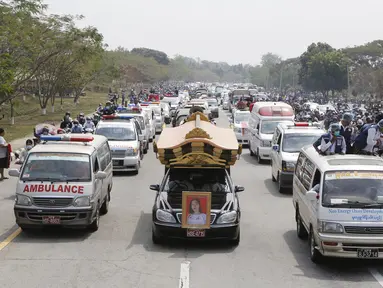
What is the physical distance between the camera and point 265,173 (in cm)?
2392

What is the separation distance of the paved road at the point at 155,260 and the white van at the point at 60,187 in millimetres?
437

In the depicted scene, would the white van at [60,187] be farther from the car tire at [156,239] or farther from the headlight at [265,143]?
the headlight at [265,143]

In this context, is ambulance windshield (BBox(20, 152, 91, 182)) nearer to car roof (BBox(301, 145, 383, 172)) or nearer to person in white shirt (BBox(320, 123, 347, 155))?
car roof (BBox(301, 145, 383, 172))

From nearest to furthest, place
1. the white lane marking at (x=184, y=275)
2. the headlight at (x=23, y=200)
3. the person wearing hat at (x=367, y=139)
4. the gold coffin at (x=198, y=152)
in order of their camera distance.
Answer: the white lane marking at (x=184, y=275) → the headlight at (x=23, y=200) → the gold coffin at (x=198, y=152) → the person wearing hat at (x=367, y=139)

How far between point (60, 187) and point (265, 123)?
15.3m

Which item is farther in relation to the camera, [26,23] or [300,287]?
[26,23]

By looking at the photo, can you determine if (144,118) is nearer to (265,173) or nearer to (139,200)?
(265,173)

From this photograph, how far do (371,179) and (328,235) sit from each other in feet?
4.52

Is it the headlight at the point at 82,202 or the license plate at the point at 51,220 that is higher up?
the headlight at the point at 82,202

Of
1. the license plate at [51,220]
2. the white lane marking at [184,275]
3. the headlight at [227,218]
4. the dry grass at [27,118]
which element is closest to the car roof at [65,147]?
the license plate at [51,220]

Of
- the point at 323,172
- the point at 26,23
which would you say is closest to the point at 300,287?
the point at 323,172

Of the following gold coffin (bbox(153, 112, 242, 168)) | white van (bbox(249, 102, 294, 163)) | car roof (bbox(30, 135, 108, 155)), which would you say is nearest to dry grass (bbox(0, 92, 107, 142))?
white van (bbox(249, 102, 294, 163))

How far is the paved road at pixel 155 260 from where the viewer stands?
10438 mm

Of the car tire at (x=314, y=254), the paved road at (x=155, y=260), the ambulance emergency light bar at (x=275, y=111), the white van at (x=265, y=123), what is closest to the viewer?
the paved road at (x=155, y=260)
